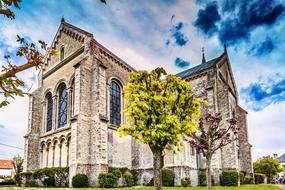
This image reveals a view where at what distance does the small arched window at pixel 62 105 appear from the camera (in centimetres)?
2544

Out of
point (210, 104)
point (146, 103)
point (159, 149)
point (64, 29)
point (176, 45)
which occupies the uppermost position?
point (64, 29)

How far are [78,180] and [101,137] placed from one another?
3.85 metres

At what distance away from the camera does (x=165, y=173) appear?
2252 centimetres

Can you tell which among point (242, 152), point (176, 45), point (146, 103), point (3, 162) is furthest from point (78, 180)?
point (3, 162)

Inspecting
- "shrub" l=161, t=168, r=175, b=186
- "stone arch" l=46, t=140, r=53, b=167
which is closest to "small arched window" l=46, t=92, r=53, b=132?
"stone arch" l=46, t=140, r=53, b=167

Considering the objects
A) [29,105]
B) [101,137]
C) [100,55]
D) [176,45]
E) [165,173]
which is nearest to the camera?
[176,45]

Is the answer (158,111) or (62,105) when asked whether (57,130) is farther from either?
(158,111)

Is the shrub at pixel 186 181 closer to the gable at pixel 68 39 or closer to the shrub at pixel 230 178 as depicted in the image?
the shrub at pixel 230 178

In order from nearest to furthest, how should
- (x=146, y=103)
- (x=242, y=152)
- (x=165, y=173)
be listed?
(x=146, y=103) → (x=165, y=173) → (x=242, y=152)

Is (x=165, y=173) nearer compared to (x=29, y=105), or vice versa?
(x=165, y=173)

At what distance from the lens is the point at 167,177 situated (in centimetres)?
2231

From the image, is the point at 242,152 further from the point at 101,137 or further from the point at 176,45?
the point at 176,45

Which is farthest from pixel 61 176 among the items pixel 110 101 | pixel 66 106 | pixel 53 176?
pixel 110 101

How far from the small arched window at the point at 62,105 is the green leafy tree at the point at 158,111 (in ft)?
44.2
